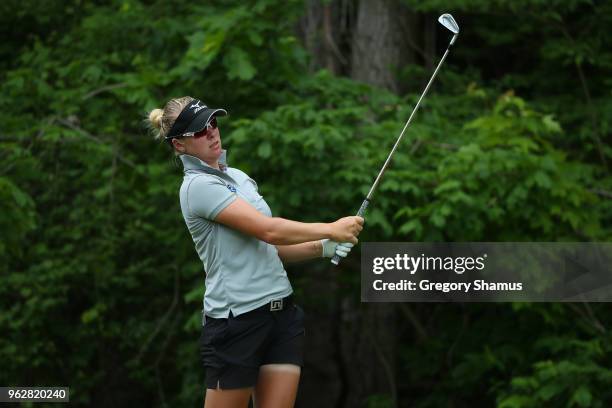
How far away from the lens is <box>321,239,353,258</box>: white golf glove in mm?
3010

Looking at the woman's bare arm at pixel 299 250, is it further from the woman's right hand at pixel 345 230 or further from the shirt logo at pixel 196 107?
the shirt logo at pixel 196 107

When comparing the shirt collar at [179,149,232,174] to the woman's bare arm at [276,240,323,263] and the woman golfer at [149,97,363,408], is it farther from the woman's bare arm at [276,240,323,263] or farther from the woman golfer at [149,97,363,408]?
the woman's bare arm at [276,240,323,263]

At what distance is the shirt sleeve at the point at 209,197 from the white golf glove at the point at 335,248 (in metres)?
0.38

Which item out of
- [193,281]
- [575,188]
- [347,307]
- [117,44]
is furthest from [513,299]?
[117,44]

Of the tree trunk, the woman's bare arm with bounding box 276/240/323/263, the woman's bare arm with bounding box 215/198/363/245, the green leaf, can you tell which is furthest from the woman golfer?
the tree trunk

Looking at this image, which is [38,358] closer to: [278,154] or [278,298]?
[278,154]

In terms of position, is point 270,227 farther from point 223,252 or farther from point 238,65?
point 238,65

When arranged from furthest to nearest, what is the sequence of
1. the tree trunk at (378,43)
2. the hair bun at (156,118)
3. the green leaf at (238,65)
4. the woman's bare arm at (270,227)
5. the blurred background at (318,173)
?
1. the tree trunk at (378,43)
2. the blurred background at (318,173)
3. the green leaf at (238,65)
4. the hair bun at (156,118)
5. the woman's bare arm at (270,227)

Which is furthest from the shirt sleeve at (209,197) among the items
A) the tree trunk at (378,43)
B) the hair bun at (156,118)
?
the tree trunk at (378,43)

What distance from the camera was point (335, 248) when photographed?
3.10 metres

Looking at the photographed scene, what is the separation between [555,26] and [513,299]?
201 centimetres

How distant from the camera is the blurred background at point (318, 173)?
5.64m

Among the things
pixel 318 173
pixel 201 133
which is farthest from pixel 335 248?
pixel 318 173

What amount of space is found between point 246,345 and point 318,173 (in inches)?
110
